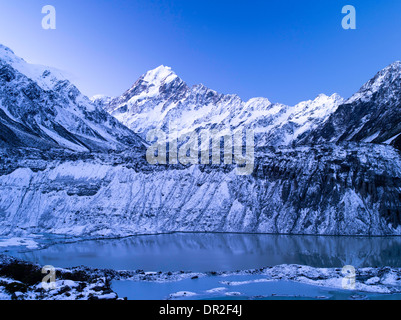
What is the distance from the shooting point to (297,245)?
4962 centimetres

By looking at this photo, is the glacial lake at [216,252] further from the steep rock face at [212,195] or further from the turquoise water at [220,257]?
the steep rock face at [212,195]

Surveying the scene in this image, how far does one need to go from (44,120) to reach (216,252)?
137 metres

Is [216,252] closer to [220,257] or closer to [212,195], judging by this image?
[220,257]

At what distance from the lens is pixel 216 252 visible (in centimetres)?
4569

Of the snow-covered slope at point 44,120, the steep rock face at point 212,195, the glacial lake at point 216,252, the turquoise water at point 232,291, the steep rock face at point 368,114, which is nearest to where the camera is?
the turquoise water at point 232,291

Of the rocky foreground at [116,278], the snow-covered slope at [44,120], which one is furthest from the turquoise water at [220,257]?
the snow-covered slope at [44,120]

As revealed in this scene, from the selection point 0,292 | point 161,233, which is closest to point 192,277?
point 0,292

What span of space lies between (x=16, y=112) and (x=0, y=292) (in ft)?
471

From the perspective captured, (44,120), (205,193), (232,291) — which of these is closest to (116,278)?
(232,291)

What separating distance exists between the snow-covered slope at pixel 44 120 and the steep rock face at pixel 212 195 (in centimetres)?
5805

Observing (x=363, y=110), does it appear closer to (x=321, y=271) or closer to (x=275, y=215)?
(x=275, y=215)

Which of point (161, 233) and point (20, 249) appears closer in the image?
point (20, 249)

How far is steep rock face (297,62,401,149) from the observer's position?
125106 millimetres

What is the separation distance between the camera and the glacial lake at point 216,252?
125ft
